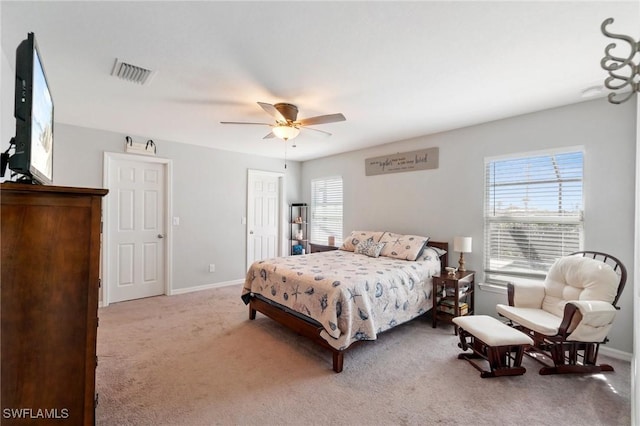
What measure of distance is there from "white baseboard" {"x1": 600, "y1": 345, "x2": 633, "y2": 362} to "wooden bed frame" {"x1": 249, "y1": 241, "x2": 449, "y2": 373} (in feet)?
7.65

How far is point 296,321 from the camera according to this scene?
2793 mm

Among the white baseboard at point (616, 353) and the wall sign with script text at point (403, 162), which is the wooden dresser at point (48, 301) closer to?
the wall sign with script text at point (403, 162)

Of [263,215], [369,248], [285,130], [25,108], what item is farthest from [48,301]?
[263,215]

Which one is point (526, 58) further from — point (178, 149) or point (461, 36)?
point (178, 149)

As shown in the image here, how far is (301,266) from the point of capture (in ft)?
10.5

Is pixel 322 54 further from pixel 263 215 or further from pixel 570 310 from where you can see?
pixel 263 215

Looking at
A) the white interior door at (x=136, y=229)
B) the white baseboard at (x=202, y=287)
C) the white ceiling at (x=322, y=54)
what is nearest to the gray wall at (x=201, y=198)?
the white baseboard at (x=202, y=287)

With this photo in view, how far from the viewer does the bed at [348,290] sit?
2.42 meters

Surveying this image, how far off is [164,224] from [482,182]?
4608 mm

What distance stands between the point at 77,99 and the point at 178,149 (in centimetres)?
170

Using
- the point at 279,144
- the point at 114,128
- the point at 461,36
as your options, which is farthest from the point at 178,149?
the point at 461,36

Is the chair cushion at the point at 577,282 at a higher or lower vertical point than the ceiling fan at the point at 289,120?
lower

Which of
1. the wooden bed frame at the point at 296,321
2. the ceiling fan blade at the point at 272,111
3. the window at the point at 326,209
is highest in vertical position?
the ceiling fan blade at the point at 272,111

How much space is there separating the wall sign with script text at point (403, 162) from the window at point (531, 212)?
29.6 inches
